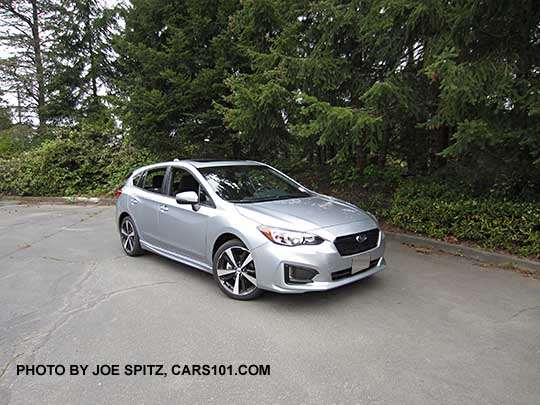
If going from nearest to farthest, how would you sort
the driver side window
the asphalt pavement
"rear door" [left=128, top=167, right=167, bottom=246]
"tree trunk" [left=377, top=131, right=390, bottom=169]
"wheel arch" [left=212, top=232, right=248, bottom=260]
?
the asphalt pavement
"wheel arch" [left=212, top=232, right=248, bottom=260]
the driver side window
"rear door" [left=128, top=167, right=167, bottom=246]
"tree trunk" [left=377, top=131, right=390, bottom=169]

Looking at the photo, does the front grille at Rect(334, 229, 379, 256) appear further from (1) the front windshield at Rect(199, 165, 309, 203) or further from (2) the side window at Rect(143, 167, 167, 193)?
(2) the side window at Rect(143, 167, 167, 193)

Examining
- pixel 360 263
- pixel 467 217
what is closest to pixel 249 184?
pixel 360 263

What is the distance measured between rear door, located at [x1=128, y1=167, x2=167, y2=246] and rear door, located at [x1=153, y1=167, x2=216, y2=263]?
7.1 inches

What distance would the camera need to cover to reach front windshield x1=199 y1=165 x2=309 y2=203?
4340mm

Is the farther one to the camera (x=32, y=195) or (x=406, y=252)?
(x=32, y=195)

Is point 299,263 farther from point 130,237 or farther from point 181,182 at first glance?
point 130,237

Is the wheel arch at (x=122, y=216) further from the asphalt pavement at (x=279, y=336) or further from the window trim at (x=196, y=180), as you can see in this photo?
the window trim at (x=196, y=180)

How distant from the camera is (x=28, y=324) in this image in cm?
352

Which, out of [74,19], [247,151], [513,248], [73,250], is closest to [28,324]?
[73,250]

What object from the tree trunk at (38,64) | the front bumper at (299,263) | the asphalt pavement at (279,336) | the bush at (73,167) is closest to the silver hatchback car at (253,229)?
the front bumper at (299,263)

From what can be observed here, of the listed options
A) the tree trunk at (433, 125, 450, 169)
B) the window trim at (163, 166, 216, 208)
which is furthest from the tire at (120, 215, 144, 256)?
the tree trunk at (433, 125, 450, 169)

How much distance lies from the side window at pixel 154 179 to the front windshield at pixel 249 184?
2.88 feet

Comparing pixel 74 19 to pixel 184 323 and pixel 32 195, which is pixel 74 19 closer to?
Result: pixel 32 195

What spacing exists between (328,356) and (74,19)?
2085 centimetres
